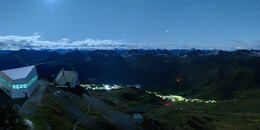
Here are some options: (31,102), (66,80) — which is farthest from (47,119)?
(66,80)

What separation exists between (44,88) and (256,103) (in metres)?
212

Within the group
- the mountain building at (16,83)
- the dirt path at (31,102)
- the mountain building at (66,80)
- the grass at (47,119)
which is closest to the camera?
the grass at (47,119)

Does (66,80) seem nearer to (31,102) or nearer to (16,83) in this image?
(16,83)

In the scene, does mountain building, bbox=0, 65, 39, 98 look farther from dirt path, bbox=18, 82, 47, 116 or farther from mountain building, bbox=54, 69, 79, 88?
mountain building, bbox=54, 69, 79, 88

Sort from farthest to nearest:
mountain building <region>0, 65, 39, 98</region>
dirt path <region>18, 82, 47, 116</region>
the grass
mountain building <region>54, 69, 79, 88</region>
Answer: mountain building <region>54, 69, 79, 88</region>
mountain building <region>0, 65, 39, 98</region>
dirt path <region>18, 82, 47, 116</region>
the grass

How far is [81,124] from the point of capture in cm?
5462

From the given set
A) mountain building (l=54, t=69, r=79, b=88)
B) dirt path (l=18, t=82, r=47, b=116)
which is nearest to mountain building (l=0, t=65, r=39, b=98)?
dirt path (l=18, t=82, r=47, b=116)

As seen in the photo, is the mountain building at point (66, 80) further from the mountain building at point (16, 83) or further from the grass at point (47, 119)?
the grass at point (47, 119)

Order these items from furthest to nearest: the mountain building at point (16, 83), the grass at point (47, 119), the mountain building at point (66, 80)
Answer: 1. the mountain building at point (66, 80)
2. the mountain building at point (16, 83)
3. the grass at point (47, 119)

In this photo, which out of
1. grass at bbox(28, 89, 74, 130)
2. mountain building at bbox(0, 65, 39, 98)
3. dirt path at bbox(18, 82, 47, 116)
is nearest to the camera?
grass at bbox(28, 89, 74, 130)

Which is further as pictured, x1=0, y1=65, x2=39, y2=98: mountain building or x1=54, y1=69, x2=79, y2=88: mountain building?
x1=54, y1=69, x2=79, y2=88: mountain building

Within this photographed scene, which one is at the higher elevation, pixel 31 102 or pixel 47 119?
pixel 31 102

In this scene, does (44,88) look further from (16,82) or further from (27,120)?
(27,120)

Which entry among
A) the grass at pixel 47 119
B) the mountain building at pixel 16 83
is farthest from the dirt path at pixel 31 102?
the mountain building at pixel 16 83
